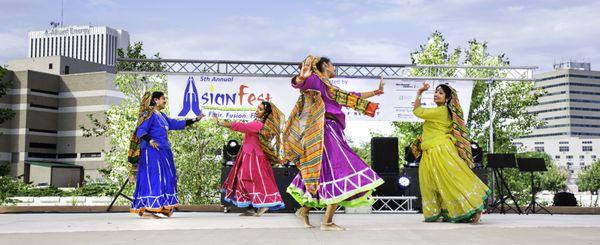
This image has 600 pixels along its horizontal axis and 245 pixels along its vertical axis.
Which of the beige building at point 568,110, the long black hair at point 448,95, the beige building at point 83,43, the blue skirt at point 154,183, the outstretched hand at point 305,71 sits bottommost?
the blue skirt at point 154,183

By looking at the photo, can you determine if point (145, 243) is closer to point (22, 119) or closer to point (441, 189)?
point (441, 189)

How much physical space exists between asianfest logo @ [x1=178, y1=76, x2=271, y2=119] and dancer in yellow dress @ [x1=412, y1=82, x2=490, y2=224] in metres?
6.55

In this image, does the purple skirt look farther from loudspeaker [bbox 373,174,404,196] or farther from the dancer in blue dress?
loudspeaker [bbox 373,174,404,196]

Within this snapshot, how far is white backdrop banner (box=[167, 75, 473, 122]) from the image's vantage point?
1314cm

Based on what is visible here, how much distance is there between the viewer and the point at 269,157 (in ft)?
29.9

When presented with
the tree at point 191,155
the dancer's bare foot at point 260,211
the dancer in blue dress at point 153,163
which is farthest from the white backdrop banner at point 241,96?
the dancer in blue dress at point 153,163

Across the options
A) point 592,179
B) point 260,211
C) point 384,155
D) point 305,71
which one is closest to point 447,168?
point 305,71

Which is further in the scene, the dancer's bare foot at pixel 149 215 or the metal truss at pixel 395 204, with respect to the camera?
the metal truss at pixel 395 204

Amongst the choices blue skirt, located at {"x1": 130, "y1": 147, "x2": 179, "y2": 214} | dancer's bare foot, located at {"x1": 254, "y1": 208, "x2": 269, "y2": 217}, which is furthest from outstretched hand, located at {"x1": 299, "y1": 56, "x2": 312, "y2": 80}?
dancer's bare foot, located at {"x1": 254, "y1": 208, "x2": 269, "y2": 217}

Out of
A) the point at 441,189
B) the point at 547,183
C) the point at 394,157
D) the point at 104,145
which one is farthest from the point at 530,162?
the point at 547,183

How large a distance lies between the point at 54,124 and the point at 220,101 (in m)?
58.0

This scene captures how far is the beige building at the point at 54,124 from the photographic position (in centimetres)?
6272

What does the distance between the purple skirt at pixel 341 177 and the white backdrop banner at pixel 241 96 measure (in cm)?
741

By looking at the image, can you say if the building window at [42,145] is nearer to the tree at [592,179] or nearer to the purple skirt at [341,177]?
the tree at [592,179]
